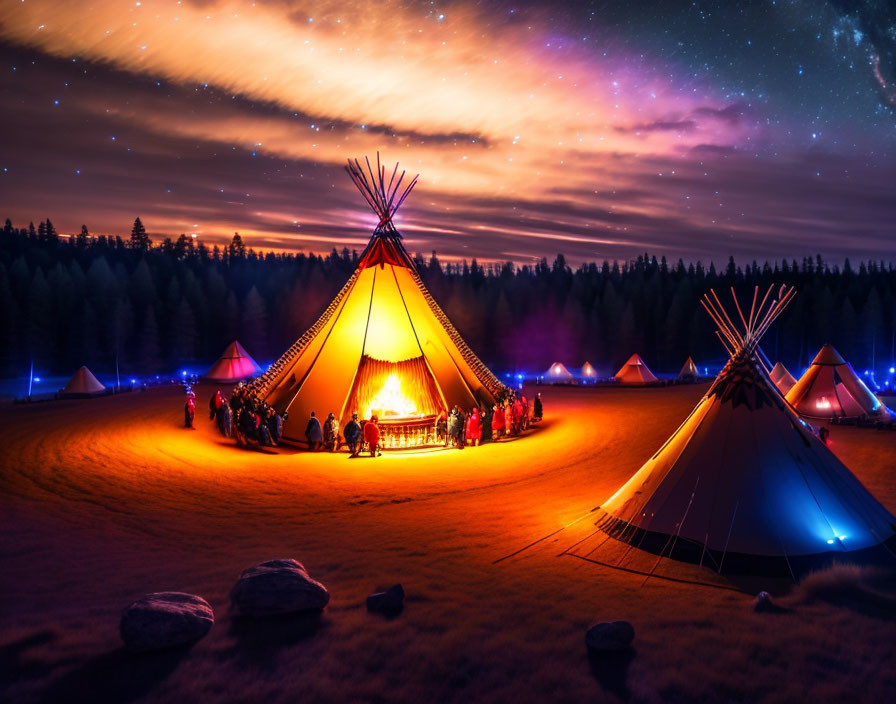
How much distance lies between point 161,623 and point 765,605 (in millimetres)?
5148

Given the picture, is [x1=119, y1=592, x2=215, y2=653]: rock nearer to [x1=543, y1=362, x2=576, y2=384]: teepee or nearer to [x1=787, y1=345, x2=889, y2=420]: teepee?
[x1=787, y1=345, x2=889, y2=420]: teepee

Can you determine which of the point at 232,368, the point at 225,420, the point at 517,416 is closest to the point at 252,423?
the point at 225,420

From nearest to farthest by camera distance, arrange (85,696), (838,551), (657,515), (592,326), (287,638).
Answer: (85,696), (287,638), (838,551), (657,515), (592,326)

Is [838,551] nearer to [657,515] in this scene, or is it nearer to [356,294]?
[657,515]

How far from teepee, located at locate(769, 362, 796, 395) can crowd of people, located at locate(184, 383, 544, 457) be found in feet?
38.6

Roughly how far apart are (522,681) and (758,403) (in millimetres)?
4841

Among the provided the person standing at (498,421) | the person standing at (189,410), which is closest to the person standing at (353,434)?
the person standing at (498,421)

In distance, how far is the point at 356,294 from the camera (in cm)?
1719

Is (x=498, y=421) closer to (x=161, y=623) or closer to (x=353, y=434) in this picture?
(x=353, y=434)

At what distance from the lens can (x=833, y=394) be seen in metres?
17.8

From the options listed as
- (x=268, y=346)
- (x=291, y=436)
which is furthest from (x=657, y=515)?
(x=268, y=346)

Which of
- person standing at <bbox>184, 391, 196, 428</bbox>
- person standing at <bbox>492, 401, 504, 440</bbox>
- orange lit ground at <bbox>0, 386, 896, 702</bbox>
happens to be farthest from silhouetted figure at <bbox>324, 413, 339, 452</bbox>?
person standing at <bbox>184, 391, 196, 428</bbox>

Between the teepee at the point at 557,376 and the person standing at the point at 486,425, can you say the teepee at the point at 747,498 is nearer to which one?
the person standing at the point at 486,425

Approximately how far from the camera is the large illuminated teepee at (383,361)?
50.3ft
